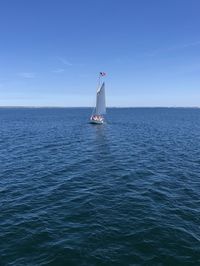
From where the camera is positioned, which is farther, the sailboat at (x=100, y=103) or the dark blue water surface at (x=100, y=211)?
the sailboat at (x=100, y=103)

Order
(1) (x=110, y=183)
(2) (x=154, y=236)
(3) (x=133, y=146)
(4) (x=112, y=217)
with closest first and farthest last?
(2) (x=154, y=236)
(4) (x=112, y=217)
(1) (x=110, y=183)
(3) (x=133, y=146)

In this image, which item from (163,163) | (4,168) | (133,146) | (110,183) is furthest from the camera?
(133,146)

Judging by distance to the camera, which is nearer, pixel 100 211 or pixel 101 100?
pixel 100 211

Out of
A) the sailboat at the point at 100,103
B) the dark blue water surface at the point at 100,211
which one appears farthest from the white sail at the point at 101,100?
the dark blue water surface at the point at 100,211

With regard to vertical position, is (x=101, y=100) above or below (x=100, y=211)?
above

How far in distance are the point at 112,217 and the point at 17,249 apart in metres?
9.09

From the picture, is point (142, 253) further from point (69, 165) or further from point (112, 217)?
point (69, 165)

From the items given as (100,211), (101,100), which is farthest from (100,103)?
(100,211)

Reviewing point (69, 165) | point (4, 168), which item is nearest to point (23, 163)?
point (4, 168)

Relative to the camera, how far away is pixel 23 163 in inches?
1801

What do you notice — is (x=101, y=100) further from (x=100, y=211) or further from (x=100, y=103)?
(x=100, y=211)

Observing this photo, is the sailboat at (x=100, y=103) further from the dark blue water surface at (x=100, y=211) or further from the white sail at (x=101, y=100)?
the dark blue water surface at (x=100, y=211)

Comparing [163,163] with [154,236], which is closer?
[154,236]

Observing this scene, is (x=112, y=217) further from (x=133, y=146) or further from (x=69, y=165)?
(x=133, y=146)
